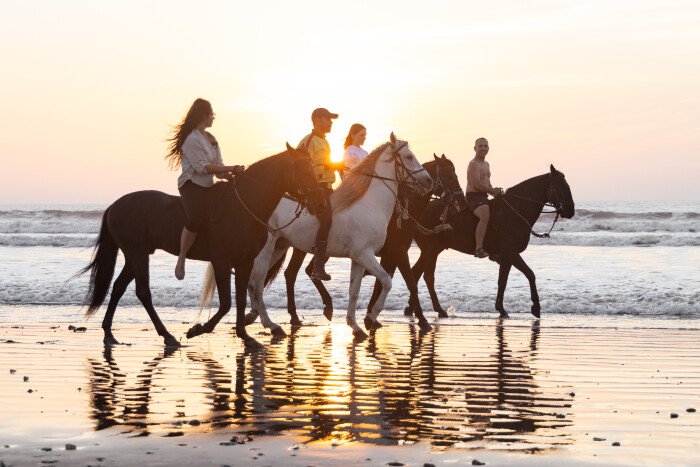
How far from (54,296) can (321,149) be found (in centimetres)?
920

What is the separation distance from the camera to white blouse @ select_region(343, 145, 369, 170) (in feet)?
47.8

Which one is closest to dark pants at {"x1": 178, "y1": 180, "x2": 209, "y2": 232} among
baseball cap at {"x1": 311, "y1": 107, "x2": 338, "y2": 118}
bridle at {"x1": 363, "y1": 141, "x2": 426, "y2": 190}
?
baseball cap at {"x1": 311, "y1": 107, "x2": 338, "y2": 118}

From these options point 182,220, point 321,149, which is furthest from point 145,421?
point 321,149

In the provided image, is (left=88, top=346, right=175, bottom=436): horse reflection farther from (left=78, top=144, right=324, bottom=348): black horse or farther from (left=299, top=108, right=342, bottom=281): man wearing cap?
(left=299, top=108, right=342, bottom=281): man wearing cap

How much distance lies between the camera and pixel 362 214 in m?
13.7

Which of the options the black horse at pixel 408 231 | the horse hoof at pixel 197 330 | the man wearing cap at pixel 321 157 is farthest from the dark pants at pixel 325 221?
the horse hoof at pixel 197 330

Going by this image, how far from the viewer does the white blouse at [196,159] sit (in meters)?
12.1

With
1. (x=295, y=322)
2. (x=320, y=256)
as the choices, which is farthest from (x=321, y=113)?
(x=295, y=322)

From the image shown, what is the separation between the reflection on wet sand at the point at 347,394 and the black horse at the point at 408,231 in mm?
2404

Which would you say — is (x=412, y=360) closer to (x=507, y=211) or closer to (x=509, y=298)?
(x=507, y=211)

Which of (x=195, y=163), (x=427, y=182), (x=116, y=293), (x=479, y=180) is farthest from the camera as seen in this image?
(x=479, y=180)

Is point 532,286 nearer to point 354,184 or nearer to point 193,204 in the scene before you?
point 354,184

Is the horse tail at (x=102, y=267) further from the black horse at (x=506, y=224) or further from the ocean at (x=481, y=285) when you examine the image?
the black horse at (x=506, y=224)

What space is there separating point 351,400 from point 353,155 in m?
6.79
